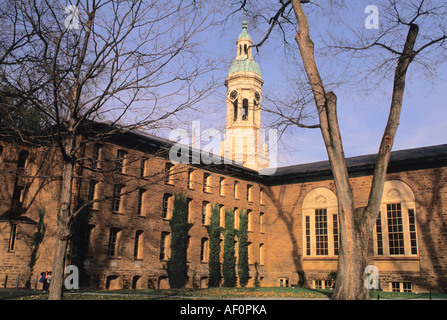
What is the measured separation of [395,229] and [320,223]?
629 centimetres

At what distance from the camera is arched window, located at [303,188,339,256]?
35750 millimetres

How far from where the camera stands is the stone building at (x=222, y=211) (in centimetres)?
2619

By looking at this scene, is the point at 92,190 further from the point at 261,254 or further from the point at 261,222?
the point at 261,254

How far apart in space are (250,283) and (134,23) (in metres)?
30.4

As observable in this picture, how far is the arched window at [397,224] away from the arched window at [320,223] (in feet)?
12.2

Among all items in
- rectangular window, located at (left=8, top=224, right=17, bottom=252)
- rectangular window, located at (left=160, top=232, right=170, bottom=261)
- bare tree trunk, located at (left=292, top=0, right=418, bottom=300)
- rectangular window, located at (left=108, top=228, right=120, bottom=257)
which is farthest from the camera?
rectangular window, located at (left=160, top=232, right=170, bottom=261)

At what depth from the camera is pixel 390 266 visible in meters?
31.9

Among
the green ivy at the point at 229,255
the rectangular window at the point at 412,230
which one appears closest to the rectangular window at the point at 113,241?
the green ivy at the point at 229,255

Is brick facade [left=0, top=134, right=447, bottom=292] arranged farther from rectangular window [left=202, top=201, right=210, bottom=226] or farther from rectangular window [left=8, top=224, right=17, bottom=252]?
rectangular window [left=202, top=201, right=210, bottom=226]

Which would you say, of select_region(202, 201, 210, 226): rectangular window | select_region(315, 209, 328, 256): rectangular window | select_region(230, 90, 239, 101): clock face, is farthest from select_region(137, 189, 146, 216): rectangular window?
select_region(230, 90, 239, 101): clock face

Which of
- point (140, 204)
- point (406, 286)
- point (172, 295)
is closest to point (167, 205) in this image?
point (140, 204)

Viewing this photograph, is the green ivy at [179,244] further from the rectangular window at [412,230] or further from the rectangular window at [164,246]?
the rectangular window at [412,230]

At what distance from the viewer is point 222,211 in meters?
35.7
